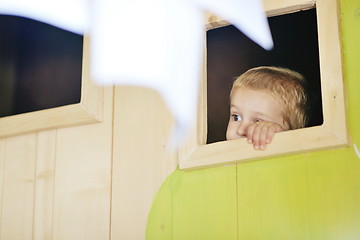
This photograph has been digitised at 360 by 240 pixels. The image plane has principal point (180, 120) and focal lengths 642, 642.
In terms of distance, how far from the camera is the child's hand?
1057 millimetres

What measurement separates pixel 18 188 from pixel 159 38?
0.42 m

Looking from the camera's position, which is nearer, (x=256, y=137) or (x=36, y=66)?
(x=256, y=137)

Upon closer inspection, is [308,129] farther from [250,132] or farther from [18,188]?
[18,188]

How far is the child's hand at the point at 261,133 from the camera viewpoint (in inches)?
41.6

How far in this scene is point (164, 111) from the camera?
1203 mm

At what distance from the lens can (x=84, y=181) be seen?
4.09 feet

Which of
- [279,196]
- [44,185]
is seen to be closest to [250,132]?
[279,196]

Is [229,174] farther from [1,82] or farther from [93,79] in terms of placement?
[1,82]

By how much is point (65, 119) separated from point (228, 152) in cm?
38

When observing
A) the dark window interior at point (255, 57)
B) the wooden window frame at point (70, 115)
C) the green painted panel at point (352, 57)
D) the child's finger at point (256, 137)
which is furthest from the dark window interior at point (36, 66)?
the green painted panel at point (352, 57)

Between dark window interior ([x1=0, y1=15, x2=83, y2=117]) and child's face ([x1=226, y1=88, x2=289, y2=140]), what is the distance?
0.35 meters

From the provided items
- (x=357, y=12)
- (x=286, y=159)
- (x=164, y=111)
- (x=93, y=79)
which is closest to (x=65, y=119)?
(x=93, y=79)

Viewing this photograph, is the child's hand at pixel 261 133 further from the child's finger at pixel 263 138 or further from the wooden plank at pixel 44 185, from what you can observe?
the wooden plank at pixel 44 185

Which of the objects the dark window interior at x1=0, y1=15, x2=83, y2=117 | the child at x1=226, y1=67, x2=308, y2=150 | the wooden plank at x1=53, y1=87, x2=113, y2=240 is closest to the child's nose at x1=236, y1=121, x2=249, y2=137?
the child at x1=226, y1=67, x2=308, y2=150
